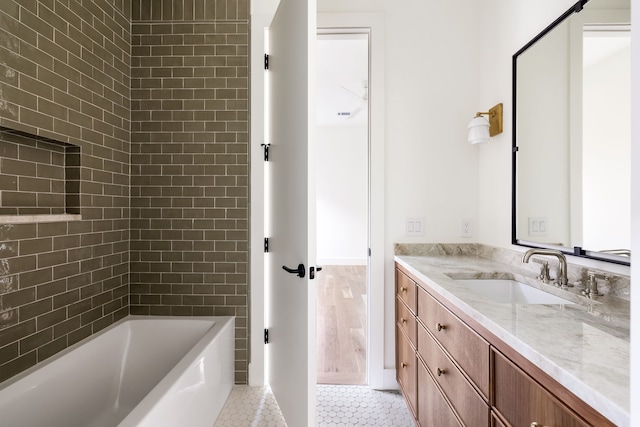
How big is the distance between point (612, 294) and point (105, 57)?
2654 millimetres

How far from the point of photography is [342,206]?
6.32m

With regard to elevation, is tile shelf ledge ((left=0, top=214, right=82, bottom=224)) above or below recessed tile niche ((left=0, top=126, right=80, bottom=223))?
below

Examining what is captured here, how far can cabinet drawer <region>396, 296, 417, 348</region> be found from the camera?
1649mm

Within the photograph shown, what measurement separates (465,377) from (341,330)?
2114 millimetres

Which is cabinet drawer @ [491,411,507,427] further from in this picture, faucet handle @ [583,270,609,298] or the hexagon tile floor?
the hexagon tile floor

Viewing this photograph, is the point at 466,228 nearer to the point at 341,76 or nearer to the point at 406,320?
the point at 406,320

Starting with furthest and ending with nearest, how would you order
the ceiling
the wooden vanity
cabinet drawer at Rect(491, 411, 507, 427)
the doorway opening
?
the ceiling
the doorway opening
cabinet drawer at Rect(491, 411, 507, 427)
the wooden vanity

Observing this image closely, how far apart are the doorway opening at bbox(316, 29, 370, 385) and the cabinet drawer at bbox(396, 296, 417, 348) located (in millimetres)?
267

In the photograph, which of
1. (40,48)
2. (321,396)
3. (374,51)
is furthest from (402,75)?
(321,396)

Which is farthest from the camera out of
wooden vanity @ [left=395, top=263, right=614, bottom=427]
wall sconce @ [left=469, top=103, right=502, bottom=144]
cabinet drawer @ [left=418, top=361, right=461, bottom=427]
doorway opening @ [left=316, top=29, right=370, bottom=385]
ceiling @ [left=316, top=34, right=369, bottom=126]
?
ceiling @ [left=316, top=34, right=369, bottom=126]

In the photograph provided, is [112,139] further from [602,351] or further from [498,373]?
[602,351]

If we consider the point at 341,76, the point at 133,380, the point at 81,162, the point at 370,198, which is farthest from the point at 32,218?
the point at 341,76

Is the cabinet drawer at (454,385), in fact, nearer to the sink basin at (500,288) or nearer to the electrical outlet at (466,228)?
the sink basin at (500,288)

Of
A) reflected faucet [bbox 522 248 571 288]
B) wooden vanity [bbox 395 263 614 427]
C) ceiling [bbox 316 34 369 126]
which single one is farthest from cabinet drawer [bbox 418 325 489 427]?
ceiling [bbox 316 34 369 126]
